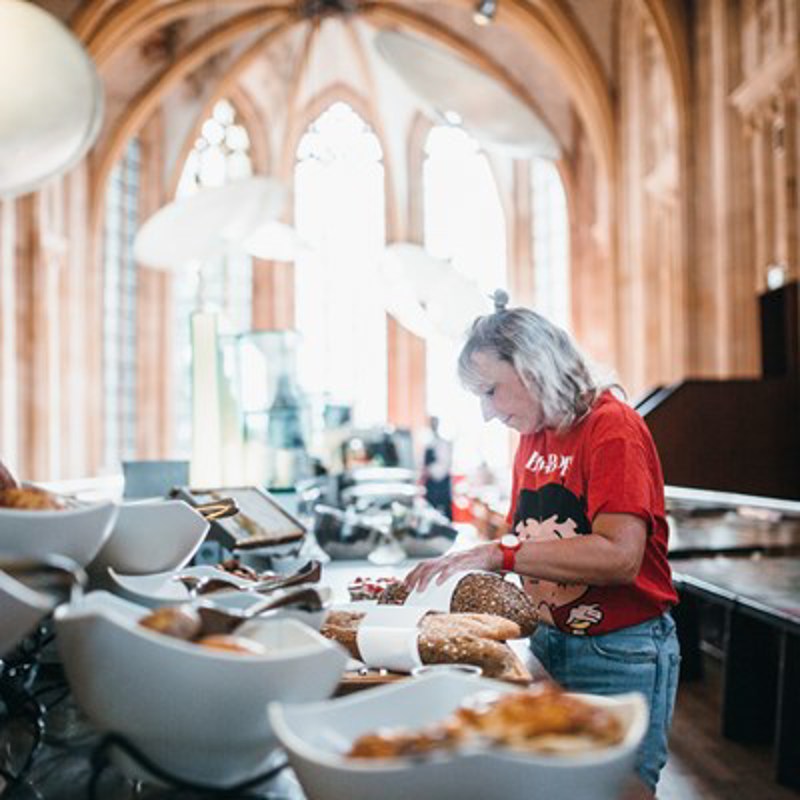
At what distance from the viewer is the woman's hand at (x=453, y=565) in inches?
70.6

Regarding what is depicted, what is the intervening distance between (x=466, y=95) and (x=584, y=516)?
4725mm

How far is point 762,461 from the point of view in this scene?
766 centimetres

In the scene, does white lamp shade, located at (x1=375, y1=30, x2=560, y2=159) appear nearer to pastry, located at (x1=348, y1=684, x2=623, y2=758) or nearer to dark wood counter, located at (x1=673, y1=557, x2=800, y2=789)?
dark wood counter, located at (x1=673, y1=557, x2=800, y2=789)

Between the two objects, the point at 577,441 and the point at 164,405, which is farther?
the point at 164,405

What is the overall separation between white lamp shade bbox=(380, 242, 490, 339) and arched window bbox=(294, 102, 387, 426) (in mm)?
11264

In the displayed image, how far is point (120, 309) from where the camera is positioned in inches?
703

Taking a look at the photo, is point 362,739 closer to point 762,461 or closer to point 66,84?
point 66,84

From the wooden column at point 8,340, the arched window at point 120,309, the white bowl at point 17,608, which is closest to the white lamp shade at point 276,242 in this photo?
the wooden column at point 8,340

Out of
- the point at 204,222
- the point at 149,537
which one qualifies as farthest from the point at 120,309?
the point at 149,537

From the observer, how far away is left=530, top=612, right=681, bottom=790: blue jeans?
201cm

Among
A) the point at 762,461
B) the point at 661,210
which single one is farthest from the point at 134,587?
the point at 661,210

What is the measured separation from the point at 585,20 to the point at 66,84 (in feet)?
42.0

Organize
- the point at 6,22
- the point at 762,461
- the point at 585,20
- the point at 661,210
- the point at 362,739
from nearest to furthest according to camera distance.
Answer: the point at 362,739 < the point at 6,22 < the point at 762,461 < the point at 661,210 < the point at 585,20

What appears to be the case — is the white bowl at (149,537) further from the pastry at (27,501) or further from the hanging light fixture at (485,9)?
the hanging light fixture at (485,9)
